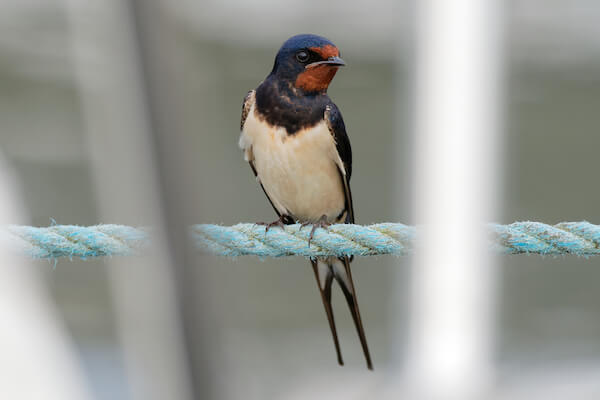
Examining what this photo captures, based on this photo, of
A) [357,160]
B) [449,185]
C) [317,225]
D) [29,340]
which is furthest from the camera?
[357,160]

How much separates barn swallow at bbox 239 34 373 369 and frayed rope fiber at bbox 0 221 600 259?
171 millimetres

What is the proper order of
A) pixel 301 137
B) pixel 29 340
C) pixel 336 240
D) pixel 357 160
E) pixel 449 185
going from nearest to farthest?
pixel 29 340
pixel 336 240
pixel 301 137
pixel 449 185
pixel 357 160

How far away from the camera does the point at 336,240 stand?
1.02 m

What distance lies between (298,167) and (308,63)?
18cm

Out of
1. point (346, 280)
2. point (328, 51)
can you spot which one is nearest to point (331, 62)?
point (328, 51)

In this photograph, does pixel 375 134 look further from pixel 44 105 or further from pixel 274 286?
pixel 44 105

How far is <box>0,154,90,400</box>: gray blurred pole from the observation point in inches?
9.7

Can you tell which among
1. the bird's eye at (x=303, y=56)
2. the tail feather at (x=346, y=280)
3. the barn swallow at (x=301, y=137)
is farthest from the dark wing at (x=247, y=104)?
the tail feather at (x=346, y=280)

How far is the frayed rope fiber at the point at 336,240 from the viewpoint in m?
0.73

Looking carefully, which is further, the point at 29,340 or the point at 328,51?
the point at 328,51

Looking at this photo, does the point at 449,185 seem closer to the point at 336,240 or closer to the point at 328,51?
the point at 328,51

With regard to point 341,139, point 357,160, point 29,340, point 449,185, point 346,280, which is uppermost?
point 29,340

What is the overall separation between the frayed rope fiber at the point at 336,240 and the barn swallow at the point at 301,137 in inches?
6.7

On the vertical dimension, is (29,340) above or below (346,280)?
above
